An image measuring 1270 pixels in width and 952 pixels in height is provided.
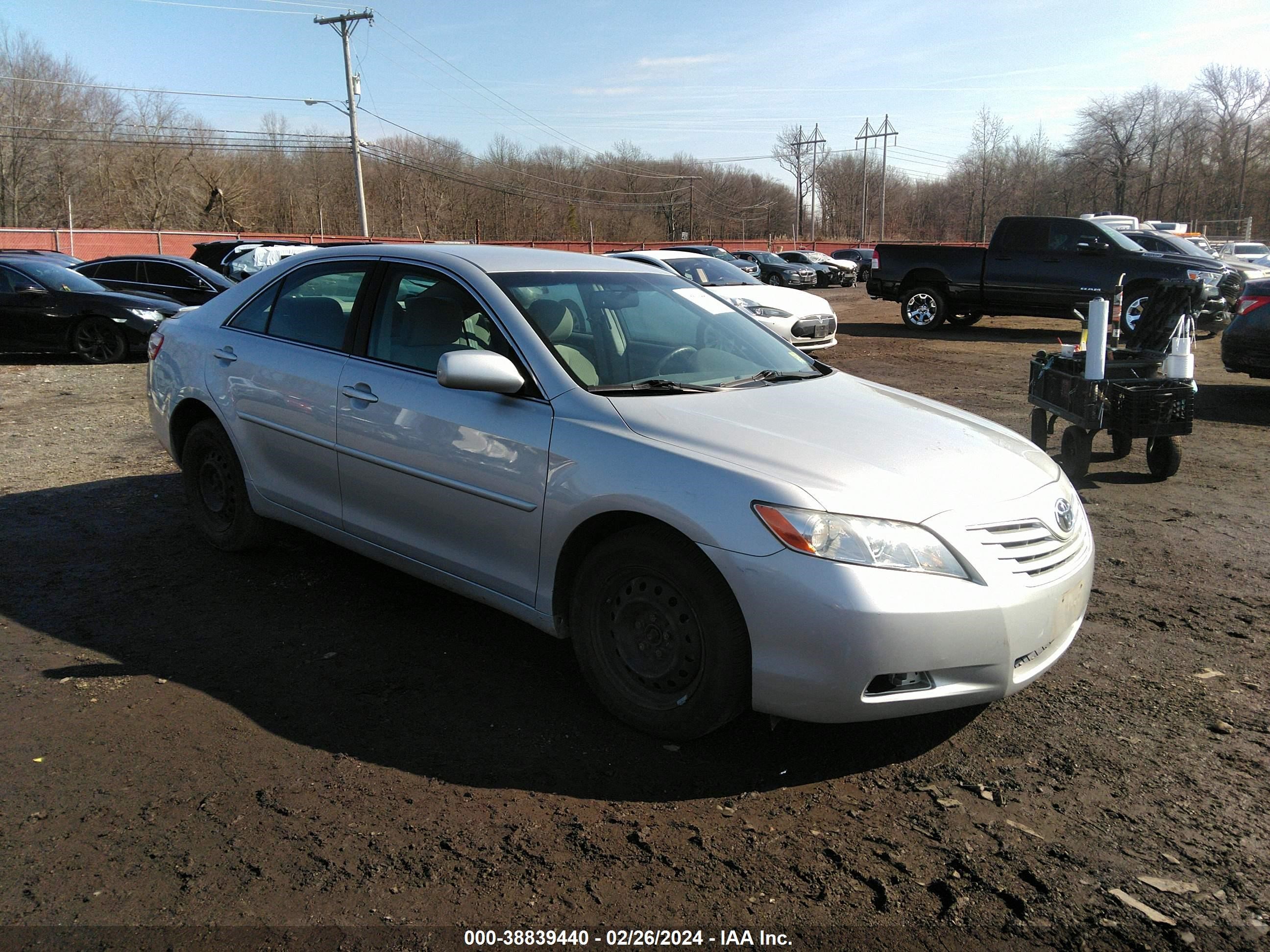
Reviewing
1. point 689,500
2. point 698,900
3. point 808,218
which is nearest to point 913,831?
point 698,900

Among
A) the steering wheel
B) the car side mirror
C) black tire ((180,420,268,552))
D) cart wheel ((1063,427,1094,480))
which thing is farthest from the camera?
cart wheel ((1063,427,1094,480))

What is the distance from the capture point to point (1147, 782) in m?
3.05

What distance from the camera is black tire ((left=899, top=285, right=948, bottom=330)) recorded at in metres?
18.8

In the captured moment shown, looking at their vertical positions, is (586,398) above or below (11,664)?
above

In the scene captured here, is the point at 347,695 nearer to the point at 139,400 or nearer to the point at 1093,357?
the point at 1093,357

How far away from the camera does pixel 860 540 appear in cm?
287

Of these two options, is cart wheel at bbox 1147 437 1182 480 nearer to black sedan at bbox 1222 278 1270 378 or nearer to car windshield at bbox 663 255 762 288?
black sedan at bbox 1222 278 1270 378

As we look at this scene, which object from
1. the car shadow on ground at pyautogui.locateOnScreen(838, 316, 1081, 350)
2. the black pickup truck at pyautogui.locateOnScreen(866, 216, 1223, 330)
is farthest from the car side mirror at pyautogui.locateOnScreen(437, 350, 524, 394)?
the car shadow on ground at pyautogui.locateOnScreen(838, 316, 1081, 350)

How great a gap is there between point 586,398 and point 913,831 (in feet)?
5.97

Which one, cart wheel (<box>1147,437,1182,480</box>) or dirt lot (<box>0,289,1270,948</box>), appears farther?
cart wheel (<box>1147,437,1182,480</box>)

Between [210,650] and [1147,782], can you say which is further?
[210,650]

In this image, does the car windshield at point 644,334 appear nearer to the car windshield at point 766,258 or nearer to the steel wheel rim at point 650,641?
the steel wheel rim at point 650,641

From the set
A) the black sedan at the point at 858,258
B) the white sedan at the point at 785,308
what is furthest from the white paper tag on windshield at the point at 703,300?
the black sedan at the point at 858,258

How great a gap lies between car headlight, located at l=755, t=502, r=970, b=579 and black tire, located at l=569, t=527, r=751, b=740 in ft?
0.90
